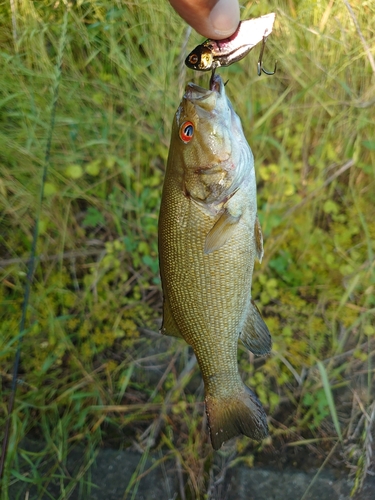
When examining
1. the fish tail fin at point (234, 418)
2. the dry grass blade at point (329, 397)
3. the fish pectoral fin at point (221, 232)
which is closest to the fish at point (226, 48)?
the fish pectoral fin at point (221, 232)

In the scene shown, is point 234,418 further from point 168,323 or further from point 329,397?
point 329,397

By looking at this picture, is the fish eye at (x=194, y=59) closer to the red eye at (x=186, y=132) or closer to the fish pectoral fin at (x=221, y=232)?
the red eye at (x=186, y=132)

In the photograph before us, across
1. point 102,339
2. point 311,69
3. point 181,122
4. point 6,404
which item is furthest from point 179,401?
point 311,69

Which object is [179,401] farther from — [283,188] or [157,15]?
[157,15]

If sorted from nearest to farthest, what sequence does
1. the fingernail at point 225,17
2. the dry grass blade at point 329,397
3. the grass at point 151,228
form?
the fingernail at point 225,17
the dry grass blade at point 329,397
the grass at point 151,228

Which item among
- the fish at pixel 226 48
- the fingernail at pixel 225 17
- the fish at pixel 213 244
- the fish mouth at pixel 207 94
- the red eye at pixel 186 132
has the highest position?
the fingernail at pixel 225 17

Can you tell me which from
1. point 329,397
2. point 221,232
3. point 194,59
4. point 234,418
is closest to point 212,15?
point 194,59
